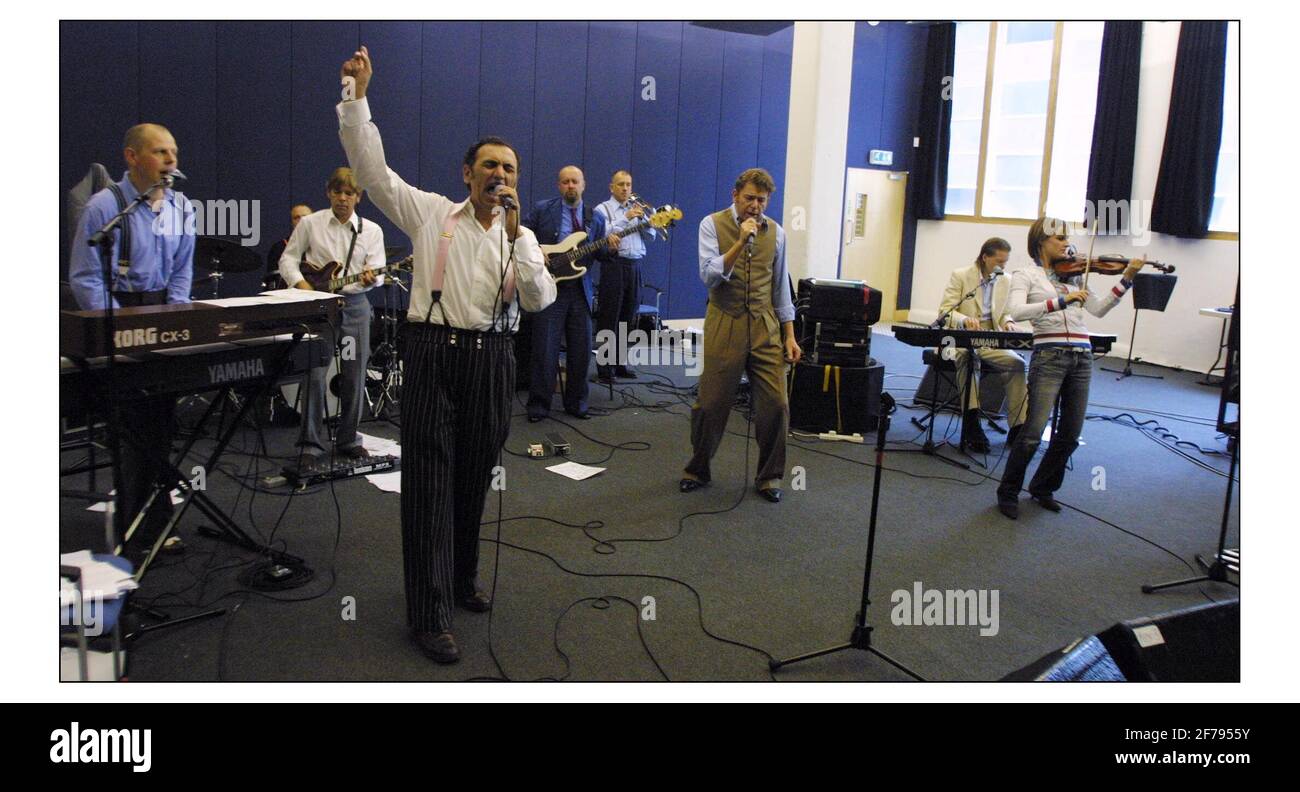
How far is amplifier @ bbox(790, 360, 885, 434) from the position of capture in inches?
240

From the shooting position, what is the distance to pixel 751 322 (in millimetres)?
4590

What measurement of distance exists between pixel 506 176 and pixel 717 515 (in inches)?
85.2

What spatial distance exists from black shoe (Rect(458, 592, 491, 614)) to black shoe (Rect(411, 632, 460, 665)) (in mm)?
303

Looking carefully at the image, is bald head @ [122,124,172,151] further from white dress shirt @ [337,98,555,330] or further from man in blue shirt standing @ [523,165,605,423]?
man in blue shirt standing @ [523,165,605,423]

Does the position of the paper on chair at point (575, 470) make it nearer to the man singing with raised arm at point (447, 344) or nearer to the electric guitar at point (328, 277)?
the electric guitar at point (328, 277)

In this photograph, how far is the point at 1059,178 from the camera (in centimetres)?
1080

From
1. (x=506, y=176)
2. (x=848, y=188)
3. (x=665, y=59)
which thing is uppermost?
(x=665, y=59)

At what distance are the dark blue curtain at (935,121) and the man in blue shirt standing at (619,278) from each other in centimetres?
580

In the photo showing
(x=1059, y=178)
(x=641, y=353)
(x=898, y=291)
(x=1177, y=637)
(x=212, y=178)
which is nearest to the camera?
(x=1177, y=637)

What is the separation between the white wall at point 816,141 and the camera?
10.7 meters

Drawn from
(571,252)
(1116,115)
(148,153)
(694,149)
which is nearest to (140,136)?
(148,153)

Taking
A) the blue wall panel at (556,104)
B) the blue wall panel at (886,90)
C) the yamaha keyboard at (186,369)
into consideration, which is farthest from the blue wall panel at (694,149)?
the yamaha keyboard at (186,369)

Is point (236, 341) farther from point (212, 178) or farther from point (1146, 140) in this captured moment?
point (1146, 140)

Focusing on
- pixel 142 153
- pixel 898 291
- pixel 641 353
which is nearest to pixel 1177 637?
pixel 142 153
